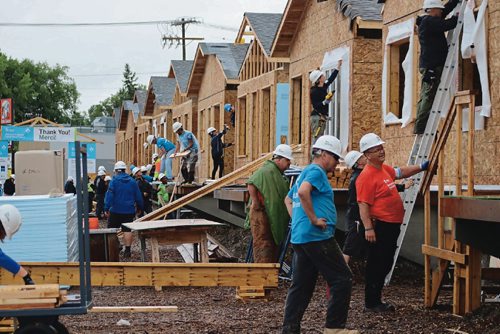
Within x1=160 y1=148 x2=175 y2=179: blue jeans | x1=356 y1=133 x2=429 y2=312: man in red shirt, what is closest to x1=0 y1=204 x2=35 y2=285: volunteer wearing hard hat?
x1=356 y1=133 x2=429 y2=312: man in red shirt

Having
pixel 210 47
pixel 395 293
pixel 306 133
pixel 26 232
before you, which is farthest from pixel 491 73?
pixel 210 47

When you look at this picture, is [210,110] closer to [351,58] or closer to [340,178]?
[351,58]

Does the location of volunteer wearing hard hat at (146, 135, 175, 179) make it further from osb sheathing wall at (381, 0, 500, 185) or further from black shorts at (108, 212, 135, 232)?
osb sheathing wall at (381, 0, 500, 185)

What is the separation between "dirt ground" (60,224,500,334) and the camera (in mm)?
10648

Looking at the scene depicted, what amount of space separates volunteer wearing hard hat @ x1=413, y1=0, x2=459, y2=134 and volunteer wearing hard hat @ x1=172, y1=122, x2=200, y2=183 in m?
13.0

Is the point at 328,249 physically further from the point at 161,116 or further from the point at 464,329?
the point at 161,116

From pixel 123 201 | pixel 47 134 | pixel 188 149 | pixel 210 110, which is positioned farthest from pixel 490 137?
pixel 210 110

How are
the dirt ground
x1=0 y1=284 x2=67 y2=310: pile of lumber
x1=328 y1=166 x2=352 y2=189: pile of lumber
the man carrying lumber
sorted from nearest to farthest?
x1=0 y1=284 x2=67 y2=310: pile of lumber
the dirt ground
the man carrying lumber
x1=328 y1=166 x2=352 y2=189: pile of lumber

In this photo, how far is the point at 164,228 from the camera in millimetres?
15531

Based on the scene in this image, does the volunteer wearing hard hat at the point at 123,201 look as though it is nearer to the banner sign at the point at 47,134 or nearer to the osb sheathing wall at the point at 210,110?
the banner sign at the point at 47,134

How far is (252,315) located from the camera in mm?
11930

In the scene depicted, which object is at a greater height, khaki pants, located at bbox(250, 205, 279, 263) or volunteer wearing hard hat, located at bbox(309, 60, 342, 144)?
volunteer wearing hard hat, located at bbox(309, 60, 342, 144)

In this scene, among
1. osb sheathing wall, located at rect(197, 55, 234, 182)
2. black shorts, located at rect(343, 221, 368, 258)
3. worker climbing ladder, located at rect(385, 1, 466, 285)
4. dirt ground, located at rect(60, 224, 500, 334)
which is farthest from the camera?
osb sheathing wall, located at rect(197, 55, 234, 182)

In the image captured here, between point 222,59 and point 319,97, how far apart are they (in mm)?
16903
